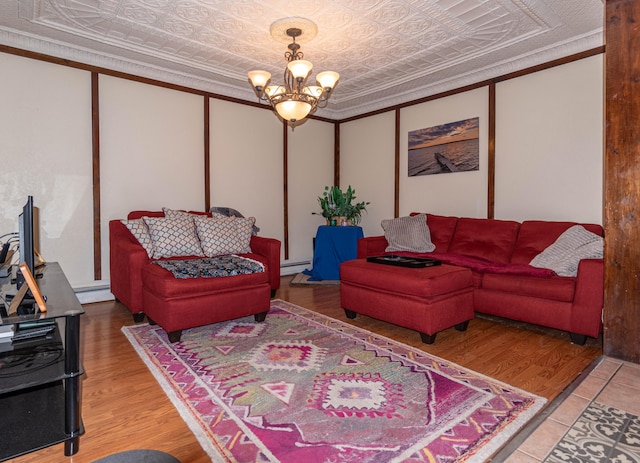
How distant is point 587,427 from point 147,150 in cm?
443

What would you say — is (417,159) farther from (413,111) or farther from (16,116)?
(16,116)

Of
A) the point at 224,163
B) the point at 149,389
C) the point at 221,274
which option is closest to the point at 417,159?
the point at 224,163

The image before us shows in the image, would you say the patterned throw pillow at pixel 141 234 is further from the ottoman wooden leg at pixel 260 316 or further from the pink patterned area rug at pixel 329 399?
the ottoman wooden leg at pixel 260 316

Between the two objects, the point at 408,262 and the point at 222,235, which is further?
the point at 222,235

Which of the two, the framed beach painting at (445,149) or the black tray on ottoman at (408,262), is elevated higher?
the framed beach painting at (445,149)

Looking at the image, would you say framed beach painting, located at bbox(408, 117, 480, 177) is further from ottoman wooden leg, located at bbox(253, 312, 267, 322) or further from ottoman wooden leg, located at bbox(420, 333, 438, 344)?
ottoman wooden leg, located at bbox(253, 312, 267, 322)

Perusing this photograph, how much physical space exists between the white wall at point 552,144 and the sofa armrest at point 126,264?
372cm

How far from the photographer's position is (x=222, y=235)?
3.77 m

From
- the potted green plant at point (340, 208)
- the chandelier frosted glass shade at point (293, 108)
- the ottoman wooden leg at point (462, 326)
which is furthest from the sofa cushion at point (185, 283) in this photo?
the potted green plant at point (340, 208)

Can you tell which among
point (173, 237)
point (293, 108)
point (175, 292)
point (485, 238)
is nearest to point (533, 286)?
point (485, 238)

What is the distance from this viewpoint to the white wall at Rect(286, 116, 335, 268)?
559 cm

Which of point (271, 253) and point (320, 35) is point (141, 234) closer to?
point (271, 253)

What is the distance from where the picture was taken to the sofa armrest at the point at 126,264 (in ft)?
10.1

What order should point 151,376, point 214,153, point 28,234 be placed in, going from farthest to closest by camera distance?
point 214,153, point 151,376, point 28,234
